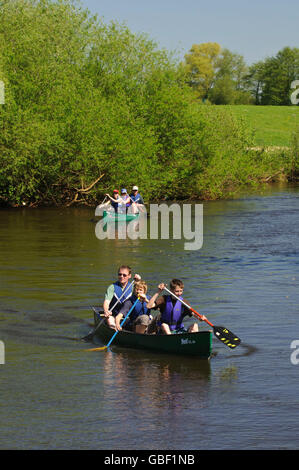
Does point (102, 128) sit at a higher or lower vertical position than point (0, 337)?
higher

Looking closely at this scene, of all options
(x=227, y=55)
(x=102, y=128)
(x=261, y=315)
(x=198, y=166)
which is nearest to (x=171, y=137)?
(x=198, y=166)

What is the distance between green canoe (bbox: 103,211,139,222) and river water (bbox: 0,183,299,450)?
5.80 m

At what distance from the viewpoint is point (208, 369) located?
41.1 feet

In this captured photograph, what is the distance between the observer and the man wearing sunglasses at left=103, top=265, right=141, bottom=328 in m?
14.2

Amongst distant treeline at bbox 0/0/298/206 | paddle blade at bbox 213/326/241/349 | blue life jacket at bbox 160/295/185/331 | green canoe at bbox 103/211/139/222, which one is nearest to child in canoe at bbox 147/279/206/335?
blue life jacket at bbox 160/295/185/331

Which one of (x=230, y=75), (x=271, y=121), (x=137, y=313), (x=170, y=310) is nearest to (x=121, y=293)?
(x=137, y=313)

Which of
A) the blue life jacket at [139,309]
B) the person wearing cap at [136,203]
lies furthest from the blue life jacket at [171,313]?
the person wearing cap at [136,203]

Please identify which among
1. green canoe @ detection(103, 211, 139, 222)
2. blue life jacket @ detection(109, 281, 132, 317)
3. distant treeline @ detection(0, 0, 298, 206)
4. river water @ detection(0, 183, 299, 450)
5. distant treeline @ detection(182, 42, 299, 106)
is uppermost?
distant treeline @ detection(182, 42, 299, 106)

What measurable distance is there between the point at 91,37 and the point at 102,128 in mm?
9528

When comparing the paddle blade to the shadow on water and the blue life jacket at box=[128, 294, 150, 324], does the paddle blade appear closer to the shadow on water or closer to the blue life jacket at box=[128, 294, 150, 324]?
the shadow on water

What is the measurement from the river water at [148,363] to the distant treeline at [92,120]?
1303 centimetres

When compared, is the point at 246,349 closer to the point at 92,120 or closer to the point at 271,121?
the point at 92,120

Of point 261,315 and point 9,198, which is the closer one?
point 261,315
